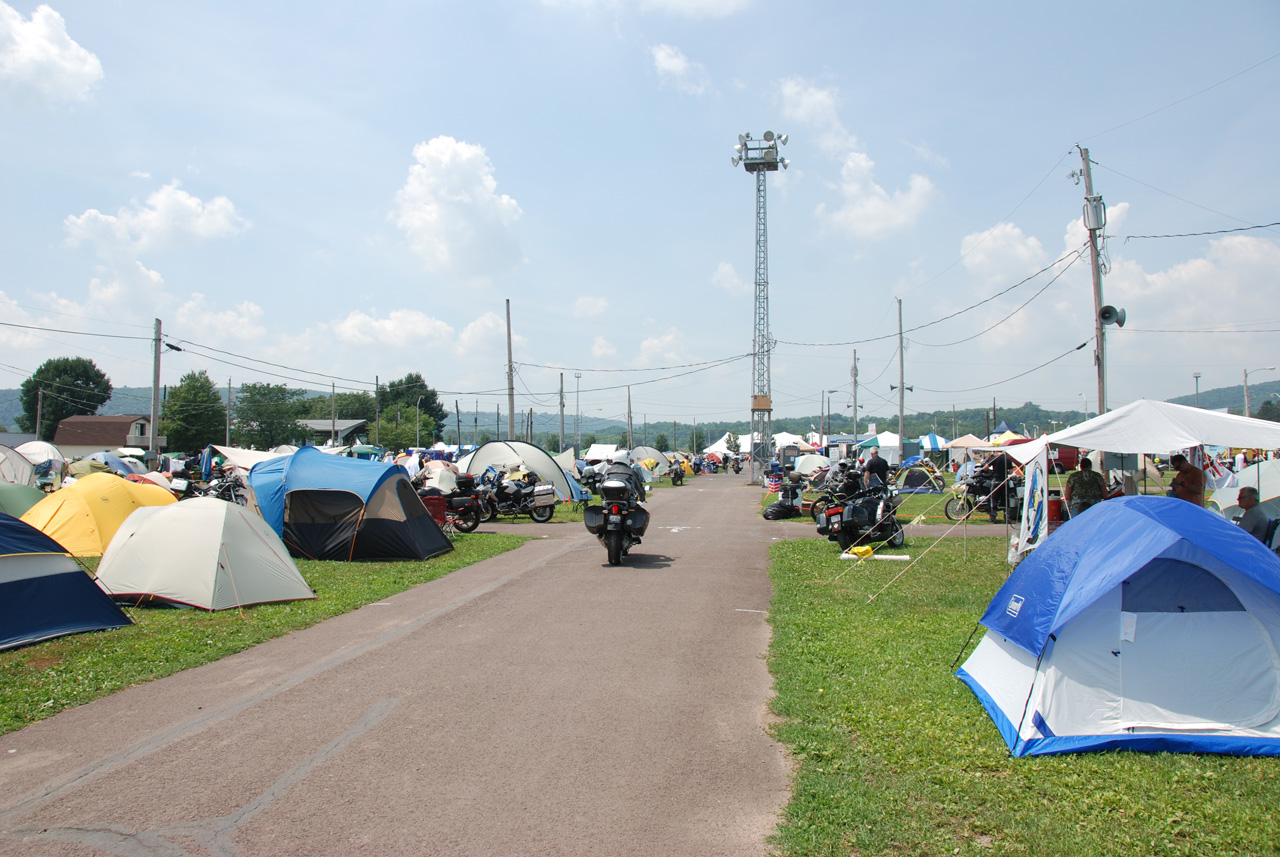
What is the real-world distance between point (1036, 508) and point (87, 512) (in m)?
15.3

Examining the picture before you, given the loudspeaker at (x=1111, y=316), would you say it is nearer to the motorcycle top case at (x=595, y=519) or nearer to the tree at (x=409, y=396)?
the motorcycle top case at (x=595, y=519)

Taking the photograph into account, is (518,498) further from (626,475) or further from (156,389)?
(156,389)

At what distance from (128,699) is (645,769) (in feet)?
13.5

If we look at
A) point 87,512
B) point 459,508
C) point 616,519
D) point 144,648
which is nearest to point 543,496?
point 459,508

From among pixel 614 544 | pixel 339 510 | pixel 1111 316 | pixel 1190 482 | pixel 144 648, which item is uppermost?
pixel 1111 316

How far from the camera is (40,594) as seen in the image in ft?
23.4

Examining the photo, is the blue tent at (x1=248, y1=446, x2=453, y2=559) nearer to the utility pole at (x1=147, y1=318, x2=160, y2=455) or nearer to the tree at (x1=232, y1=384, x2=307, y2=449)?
the utility pole at (x1=147, y1=318, x2=160, y2=455)

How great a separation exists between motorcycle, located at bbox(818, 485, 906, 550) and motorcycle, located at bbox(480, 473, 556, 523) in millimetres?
7744

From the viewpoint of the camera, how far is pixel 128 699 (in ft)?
18.5

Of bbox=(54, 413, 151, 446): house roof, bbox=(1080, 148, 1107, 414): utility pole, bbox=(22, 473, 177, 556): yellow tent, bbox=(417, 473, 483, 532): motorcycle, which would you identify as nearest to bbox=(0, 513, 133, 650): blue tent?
bbox=(22, 473, 177, 556): yellow tent

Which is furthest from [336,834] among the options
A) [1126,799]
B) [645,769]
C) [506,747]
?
[1126,799]

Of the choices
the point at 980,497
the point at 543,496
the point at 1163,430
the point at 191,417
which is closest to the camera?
the point at 1163,430

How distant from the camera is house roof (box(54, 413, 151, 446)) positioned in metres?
61.5

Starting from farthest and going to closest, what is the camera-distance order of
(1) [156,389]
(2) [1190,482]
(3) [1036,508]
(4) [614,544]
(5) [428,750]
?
(1) [156,389]
(4) [614,544]
(3) [1036,508]
(2) [1190,482]
(5) [428,750]
